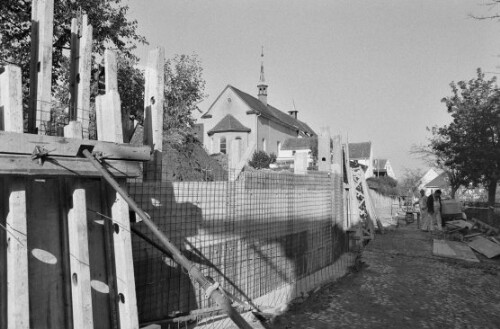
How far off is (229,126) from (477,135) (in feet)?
96.6

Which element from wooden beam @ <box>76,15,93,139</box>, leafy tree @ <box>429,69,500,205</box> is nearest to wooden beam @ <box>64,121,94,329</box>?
wooden beam @ <box>76,15,93,139</box>

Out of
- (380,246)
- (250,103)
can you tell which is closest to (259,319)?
(380,246)

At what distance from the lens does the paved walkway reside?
5.38 m

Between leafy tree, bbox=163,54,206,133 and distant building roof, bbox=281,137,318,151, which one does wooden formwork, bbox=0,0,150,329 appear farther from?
distant building roof, bbox=281,137,318,151

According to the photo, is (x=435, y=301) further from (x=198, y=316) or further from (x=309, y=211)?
(x=198, y=316)

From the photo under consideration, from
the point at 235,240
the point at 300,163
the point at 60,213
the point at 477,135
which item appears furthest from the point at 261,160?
the point at 60,213

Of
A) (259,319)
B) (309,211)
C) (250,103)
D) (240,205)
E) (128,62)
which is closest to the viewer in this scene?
(259,319)

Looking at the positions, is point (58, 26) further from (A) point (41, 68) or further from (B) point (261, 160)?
(B) point (261, 160)

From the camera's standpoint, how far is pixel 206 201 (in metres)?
5.19

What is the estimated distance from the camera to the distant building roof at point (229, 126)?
4548cm

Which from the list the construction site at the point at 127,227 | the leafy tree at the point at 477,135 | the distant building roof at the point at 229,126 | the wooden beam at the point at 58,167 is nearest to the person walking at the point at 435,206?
the leafy tree at the point at 477,135

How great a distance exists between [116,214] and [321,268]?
19.9 feet

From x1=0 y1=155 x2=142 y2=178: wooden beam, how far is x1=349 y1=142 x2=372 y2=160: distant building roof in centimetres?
6511

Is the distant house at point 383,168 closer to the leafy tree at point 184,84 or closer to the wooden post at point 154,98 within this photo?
the leafy tree at point 184,84
